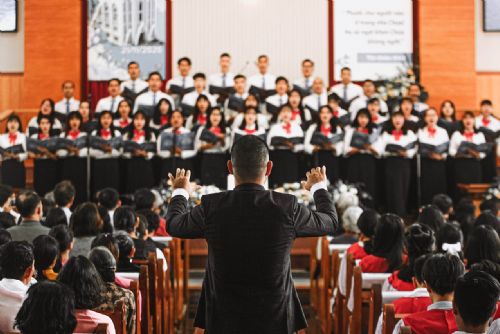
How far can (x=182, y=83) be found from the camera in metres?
11.9

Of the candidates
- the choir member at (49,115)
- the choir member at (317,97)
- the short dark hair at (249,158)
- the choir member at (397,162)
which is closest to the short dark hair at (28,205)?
the short dark hair at (249,158)

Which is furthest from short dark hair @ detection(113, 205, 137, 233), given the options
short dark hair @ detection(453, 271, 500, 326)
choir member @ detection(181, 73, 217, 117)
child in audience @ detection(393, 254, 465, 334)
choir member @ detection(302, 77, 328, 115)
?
choir member @ detection(302, 77, 328, 115)

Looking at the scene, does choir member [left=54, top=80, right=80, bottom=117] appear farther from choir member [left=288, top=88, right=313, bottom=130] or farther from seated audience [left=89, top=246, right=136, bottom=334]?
seated audience [left=89, top=246, right=136, bottom=334]

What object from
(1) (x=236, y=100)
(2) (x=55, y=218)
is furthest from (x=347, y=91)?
(2) (x=55, y=218)

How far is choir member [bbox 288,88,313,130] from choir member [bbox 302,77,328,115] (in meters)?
0.37

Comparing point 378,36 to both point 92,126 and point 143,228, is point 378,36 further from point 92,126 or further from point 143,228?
point 143,228

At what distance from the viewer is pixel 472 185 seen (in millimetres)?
9906

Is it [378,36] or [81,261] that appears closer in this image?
[81,261]

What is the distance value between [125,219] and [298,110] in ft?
18.6

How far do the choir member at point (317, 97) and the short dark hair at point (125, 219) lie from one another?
6.02 metres

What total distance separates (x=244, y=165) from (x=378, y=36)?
35.1 ft

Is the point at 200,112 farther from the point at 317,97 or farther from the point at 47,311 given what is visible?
the point at 47,311

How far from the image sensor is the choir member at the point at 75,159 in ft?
34.2

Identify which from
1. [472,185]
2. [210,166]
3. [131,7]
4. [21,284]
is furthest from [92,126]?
[21,284]
